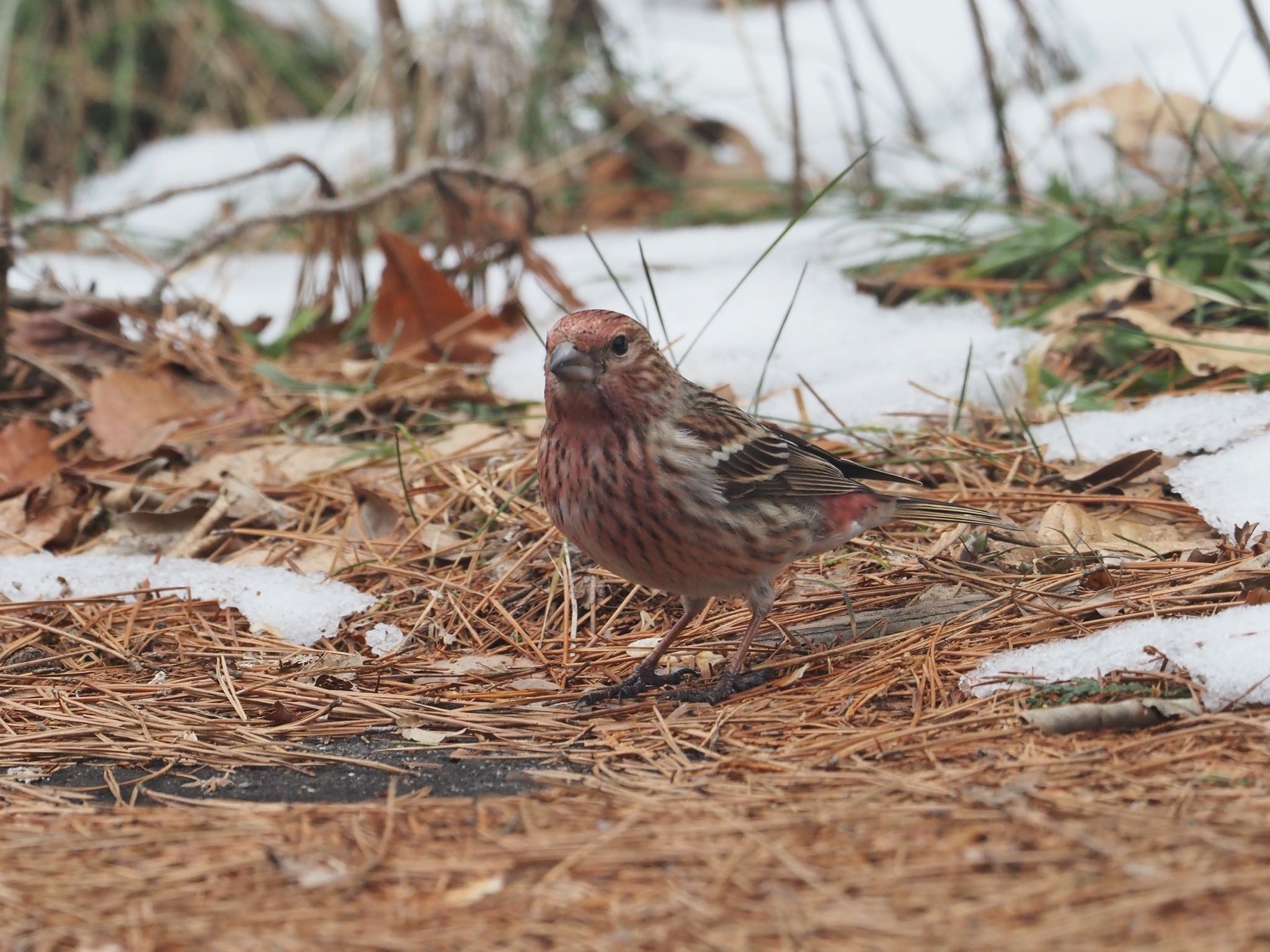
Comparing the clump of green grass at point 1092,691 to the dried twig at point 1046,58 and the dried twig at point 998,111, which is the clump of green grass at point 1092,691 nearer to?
the dried twig at point 998,111

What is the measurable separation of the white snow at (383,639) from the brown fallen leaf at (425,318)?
192 centimetres

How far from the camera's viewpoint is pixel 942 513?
391cm

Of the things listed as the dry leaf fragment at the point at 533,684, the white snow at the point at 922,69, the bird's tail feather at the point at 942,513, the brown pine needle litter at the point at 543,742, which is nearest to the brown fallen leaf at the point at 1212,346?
the brown pine needle litter at the point at 543,742

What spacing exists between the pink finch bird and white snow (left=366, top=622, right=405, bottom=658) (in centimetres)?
65

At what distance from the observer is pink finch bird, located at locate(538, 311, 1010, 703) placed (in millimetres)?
3514

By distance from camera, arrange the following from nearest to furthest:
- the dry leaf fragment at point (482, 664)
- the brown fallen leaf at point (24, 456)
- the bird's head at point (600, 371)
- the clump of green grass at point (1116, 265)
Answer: the bird's head at point (600, 371) < the dry leaf fragment at point (482, 664) < the brown fallen leaf at point (24, 456) < the clump of green grass at point (1116, 265)

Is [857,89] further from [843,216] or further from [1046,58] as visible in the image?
[1046,58]

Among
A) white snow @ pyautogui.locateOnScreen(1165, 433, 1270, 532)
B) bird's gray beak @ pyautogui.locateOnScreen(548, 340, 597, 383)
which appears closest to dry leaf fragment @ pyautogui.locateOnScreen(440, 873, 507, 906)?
bird's gray beak @ pyautogui.locateOnScreen(548, 340, 597, 383)

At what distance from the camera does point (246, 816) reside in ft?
8.34

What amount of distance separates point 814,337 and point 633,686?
91.4 inches

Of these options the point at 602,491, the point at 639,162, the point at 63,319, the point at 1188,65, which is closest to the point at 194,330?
the point at 63,319

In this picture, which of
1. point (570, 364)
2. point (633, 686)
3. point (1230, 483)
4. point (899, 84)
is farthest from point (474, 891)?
point (899, 84)

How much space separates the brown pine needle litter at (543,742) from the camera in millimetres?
2088

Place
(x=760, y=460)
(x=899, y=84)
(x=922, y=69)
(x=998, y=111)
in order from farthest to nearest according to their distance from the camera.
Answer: (x=922, y=69), (x=899, y=84), (x=998, y=111), (x=760, y=460)
